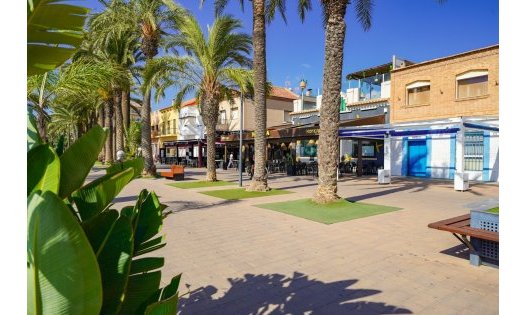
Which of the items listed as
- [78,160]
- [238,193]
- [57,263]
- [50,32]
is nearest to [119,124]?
[238,193]

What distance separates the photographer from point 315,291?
425 centimetres

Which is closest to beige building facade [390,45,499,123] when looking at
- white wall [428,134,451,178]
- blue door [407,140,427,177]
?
white wall [428,134,451,178]

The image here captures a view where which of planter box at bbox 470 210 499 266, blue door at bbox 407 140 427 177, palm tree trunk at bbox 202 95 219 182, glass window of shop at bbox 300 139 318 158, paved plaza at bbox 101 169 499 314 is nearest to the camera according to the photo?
paved plaza at bbox 101 169 499 314

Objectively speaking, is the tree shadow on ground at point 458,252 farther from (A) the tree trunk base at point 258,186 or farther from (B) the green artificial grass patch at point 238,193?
(A) the tree trunk base at point 258,186

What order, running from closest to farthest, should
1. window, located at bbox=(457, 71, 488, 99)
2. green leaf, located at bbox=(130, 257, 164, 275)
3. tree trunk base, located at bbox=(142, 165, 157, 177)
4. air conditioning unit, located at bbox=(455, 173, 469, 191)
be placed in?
green leaf, located at bbox=(130, 257, 164, 275) → air conditioning unit, located at bbox=(455, 173, 469, 191) → window, located at bbox=(457, 71, 488, 99) → tree trunk base, located at bbox=(142, 165, 157, 177)

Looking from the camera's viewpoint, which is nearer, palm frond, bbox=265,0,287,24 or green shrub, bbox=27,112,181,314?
green shrub, bbox=27,112,181,314

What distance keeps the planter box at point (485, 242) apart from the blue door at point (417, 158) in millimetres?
16000

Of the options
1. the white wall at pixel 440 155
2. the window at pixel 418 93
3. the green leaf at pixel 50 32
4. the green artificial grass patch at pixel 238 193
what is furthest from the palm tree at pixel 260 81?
the green leaf at pixel 50 32

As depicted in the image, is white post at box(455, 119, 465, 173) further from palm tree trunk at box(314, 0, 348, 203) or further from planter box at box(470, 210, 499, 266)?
planter box at box(470, 210, 499, 266)

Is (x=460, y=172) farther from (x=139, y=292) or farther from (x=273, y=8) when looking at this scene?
(x=139, y=292)

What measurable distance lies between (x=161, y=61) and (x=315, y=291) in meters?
14.1

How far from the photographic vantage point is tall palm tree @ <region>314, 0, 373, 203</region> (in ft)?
33.2

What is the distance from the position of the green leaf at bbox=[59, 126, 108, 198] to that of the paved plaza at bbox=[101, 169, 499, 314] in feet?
8.16
